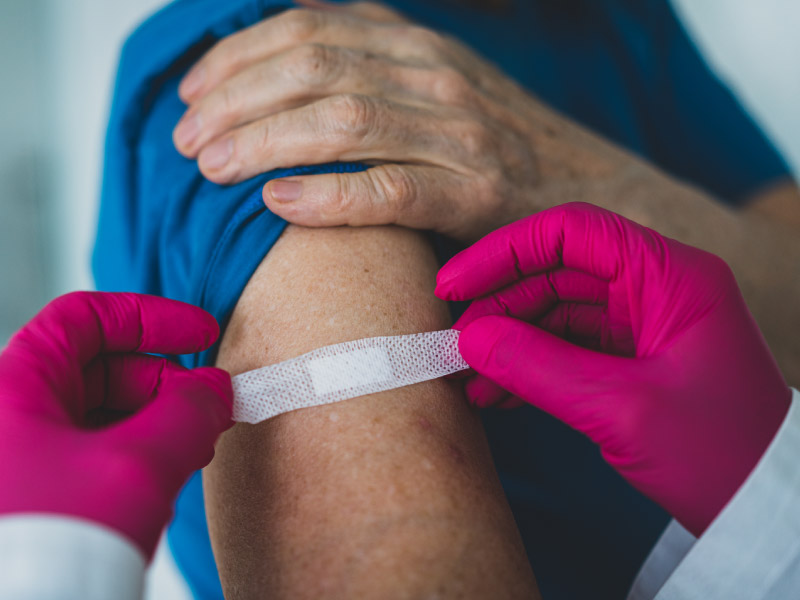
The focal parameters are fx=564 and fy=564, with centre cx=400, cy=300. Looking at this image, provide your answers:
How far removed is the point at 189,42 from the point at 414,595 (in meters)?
1.01

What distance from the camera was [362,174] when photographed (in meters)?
0.87

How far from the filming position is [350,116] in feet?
2.89

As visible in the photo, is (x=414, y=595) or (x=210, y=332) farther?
(x=210, y=332)

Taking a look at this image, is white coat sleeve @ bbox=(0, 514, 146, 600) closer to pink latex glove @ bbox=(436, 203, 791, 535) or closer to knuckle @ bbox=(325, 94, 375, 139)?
pink latex glove @ bbox=(436, 203, 791, 535)

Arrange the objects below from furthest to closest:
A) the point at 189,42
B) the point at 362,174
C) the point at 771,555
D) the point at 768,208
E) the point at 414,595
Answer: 1. the point at 768,208
2. the point at 189,42
3. the point at 362,174
4. the point at 771,555
5. the point at 414,595

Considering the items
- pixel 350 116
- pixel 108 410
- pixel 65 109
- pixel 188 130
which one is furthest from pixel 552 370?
pixel 65 109

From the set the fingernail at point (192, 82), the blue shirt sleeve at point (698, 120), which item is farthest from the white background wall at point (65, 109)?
the fingernail at point (192, 82)

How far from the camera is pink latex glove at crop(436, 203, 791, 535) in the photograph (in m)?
0.68

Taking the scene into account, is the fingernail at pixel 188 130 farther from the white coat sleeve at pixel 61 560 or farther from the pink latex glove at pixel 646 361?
the white coat sleeve at pixel 61 560

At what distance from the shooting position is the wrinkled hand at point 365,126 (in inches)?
34.3

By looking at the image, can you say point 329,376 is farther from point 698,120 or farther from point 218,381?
point 698,120

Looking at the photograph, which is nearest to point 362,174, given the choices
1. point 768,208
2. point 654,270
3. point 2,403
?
point 654,270

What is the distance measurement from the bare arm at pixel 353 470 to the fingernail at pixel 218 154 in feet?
0.60

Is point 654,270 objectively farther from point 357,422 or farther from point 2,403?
point 2,403
